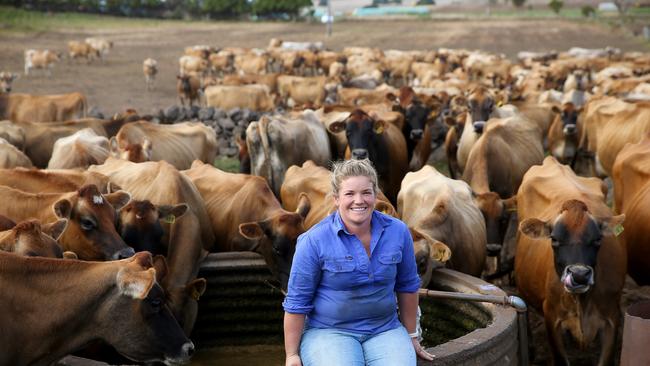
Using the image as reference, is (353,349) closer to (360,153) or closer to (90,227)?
(90,227)

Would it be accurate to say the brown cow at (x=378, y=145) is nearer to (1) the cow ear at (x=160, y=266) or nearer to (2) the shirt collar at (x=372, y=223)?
(1) the cow ear at (x=160, y=266)

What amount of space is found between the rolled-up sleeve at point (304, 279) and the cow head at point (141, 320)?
2.61 feet

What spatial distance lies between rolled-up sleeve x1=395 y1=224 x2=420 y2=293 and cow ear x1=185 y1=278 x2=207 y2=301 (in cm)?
229

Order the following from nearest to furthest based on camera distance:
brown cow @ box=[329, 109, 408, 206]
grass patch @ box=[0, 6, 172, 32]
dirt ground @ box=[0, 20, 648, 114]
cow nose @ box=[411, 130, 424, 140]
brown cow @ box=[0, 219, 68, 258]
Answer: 1. brown cow @ box=[0, 219, 68, 258]
2. brown cow @ box=[329, 109, 408, 206]
3. cow nose @ box=[411, 130, 424, 140]
4. dirt ground @ box=[0, 20, 648, 114]
5. grass patch @ box=[0, 6, 172, 32]

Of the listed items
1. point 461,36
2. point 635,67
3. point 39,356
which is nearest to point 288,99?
point 635,67

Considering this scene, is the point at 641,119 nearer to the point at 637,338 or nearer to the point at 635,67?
the point at 637,338

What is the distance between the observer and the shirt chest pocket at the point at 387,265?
4422 mm

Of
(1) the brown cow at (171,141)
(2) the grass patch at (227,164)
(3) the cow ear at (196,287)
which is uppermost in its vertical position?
(3) the cow ear at (196,287)

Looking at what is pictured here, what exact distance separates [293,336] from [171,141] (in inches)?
331

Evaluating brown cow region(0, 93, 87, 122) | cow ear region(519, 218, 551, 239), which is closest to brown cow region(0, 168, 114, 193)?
cow ear region(519, 218, 551, 239)

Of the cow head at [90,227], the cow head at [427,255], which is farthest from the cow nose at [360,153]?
the cow head at [90,227]

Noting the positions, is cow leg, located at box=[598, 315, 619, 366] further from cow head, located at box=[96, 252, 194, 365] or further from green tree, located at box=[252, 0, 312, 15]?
green tree, located at box=[252, 0, 312, 15]

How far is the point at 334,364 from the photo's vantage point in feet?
14.1

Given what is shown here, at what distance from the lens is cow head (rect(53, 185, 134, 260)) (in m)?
6.60
